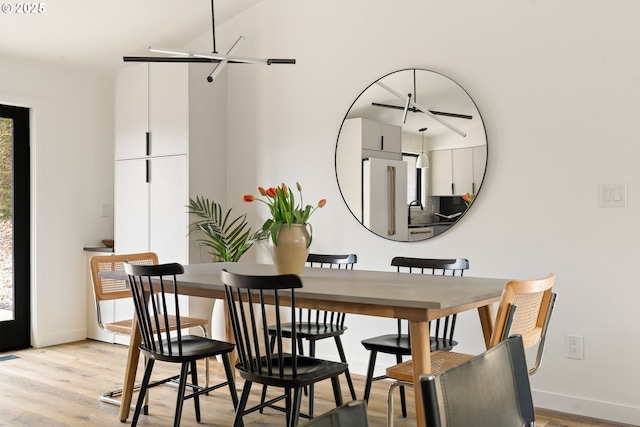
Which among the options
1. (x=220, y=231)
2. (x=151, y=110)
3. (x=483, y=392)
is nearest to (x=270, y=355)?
(x=483, y=392)

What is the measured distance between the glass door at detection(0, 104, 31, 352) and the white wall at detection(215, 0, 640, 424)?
2.21 metres

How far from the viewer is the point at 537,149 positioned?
346 cm

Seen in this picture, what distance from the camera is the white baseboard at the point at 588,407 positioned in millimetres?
3188

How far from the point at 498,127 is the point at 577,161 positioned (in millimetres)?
471

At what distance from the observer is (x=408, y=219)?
398 centimetres

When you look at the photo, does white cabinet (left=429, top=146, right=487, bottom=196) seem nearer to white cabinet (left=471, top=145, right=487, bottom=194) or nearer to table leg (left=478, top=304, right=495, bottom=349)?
white cabinet (left=471, top=145, right=487, bottom=194)

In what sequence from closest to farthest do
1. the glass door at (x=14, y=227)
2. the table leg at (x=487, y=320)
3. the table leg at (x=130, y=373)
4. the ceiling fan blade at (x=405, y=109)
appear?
the table leg at (x=487, y=320) → the table leg at (x=130, y=373) → the ceiling fan blade at (x=405, y=109) → the glass door at (x=14, y=227)

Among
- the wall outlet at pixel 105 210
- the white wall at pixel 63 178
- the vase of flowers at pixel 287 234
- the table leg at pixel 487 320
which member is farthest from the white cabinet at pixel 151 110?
the table leg at pixel 487 320

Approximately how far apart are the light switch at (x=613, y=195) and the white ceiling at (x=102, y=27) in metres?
2.71

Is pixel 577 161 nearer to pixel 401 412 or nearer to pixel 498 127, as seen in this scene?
pixel 498 127

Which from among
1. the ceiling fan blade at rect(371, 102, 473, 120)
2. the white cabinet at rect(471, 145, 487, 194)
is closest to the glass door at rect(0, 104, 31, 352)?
the ceiling fan blade at rect(371, 102, 473, 120)

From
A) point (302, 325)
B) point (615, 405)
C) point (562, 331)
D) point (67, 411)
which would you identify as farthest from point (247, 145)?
point (615, 405)

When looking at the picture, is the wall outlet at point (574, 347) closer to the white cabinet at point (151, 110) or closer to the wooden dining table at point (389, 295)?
the wooden dining table at point (389, 295)

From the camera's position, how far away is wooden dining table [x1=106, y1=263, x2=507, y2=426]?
2250mm
